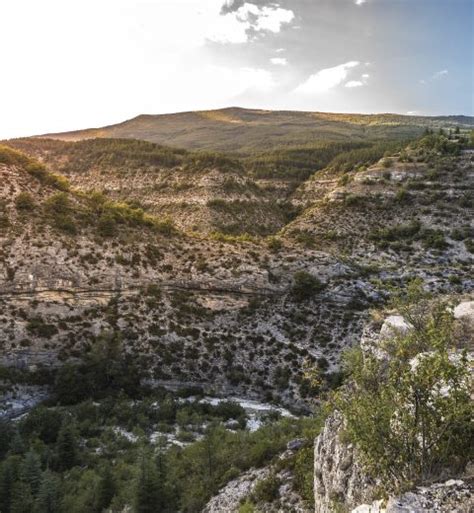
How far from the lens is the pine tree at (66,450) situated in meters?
24.0

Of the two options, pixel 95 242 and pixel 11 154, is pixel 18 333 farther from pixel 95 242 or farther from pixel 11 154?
pixel 11 154

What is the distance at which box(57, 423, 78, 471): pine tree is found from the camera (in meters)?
24.0

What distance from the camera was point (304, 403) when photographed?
Result: 34750mm

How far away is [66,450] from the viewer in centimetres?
2427

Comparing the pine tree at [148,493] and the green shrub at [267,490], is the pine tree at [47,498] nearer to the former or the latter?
the pine tree at [148,493]

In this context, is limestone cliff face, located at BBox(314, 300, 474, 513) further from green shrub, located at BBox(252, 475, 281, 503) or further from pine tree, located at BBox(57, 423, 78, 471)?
pine tree, located at BBox(57, 423, 78, 471)

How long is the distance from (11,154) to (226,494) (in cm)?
4785

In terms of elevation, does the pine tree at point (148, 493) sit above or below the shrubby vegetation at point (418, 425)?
below

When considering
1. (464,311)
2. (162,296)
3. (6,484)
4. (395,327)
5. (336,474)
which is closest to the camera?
(336,474)

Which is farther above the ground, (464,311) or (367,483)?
(464,311)

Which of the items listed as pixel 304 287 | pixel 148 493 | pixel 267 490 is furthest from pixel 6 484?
pixel 304 287

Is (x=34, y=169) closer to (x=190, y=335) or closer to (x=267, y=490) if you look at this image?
(x=190, y=335)

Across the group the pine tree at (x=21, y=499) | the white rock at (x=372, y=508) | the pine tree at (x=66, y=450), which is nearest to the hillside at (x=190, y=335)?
the pine tree at (x=66, y=450)

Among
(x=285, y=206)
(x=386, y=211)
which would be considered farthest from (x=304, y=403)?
(x=285, y=206)
